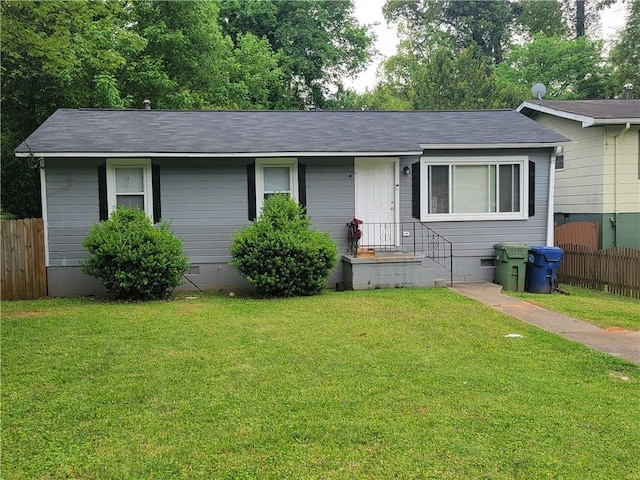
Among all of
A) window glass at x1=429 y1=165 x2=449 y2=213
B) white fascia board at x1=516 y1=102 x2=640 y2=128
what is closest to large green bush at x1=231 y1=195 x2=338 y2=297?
window glass at x1=429 y1=165 x2=449 y2=213

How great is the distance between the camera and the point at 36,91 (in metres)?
16.9

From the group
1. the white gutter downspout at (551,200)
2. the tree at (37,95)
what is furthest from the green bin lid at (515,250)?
the tree at (37,95)

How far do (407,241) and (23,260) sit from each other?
7.79 m

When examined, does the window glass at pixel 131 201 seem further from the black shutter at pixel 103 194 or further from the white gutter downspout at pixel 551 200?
the white gutter downspout at pixel 551 200

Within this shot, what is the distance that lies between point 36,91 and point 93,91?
1.61 m

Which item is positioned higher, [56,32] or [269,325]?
[56,32]

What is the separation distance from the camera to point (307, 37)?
104 feet

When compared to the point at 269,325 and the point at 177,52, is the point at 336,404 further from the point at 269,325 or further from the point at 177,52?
the point at 177,52

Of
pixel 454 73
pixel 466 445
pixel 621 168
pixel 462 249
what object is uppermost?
pixel 454 73

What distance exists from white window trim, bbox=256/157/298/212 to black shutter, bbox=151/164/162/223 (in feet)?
6.56

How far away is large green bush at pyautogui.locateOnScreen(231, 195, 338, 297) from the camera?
33.0 feet

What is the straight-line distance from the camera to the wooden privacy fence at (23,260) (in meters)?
10.7

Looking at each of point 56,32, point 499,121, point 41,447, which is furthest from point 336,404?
point 499,121

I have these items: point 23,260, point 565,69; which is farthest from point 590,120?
point 565,69
